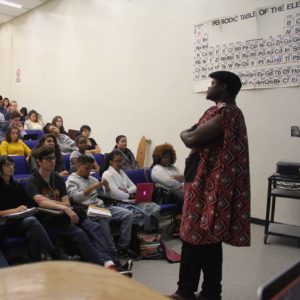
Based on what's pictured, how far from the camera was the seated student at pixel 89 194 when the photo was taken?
3.49 metres

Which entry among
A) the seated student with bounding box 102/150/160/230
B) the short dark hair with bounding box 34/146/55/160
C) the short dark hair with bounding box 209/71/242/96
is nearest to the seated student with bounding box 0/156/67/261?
the short dark hair with bounding box 34/146/55/160

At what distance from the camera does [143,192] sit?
13.0ft

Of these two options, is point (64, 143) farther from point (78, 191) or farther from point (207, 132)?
point (207, 132)

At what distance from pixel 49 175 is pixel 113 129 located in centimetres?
400

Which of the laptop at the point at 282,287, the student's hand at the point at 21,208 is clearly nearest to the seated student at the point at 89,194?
the student's hand at the point at 21,208

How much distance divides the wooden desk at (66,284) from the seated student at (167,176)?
11.6 ft

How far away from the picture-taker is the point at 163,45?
20.2ft

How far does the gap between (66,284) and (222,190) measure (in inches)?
63.0

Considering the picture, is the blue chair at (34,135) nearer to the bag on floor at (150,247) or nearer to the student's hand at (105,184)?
the student's hand at (105,184)

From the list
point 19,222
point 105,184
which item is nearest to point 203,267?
point 19,222

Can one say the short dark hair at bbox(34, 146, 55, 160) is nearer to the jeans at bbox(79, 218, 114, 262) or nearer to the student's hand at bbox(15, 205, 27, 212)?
the student's hand at bbox(15, 205, 27, 212)

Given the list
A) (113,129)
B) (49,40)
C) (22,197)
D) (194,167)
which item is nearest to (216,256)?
(194,167)

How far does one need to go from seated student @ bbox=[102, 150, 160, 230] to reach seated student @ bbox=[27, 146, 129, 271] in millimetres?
544

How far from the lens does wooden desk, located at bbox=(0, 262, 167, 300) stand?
2.22 feet
